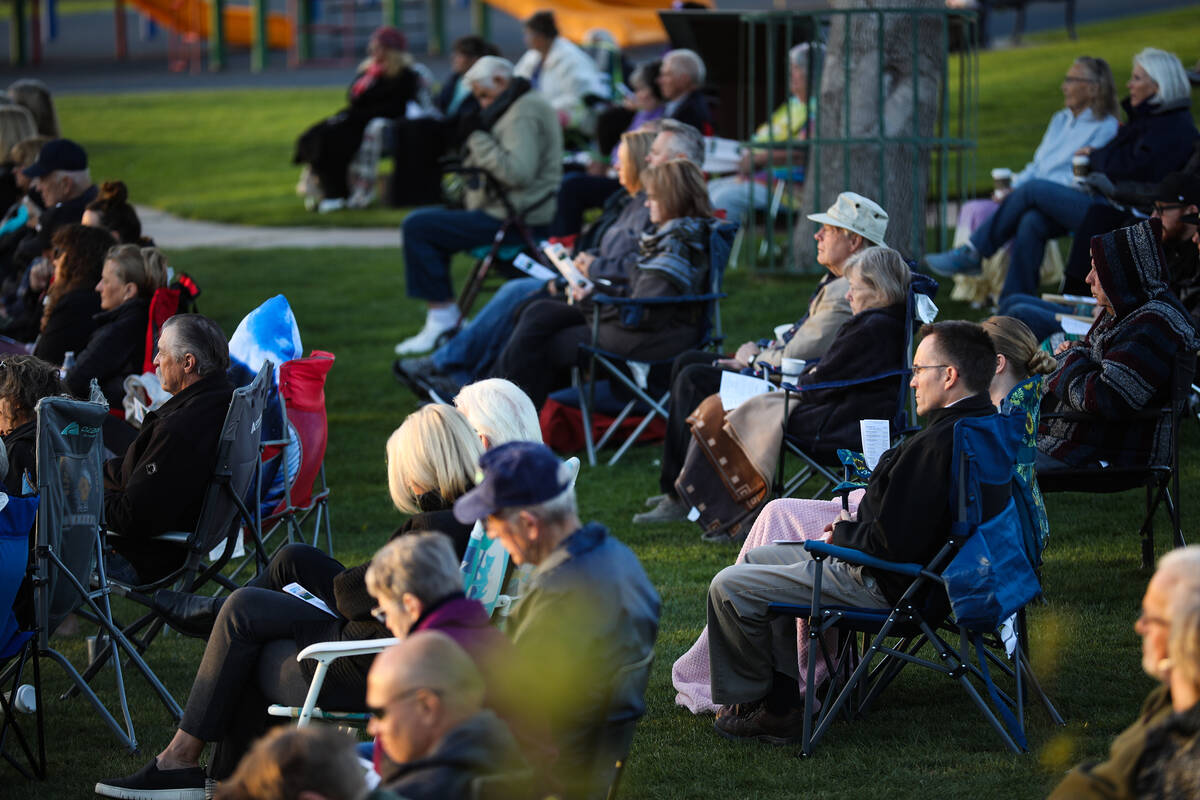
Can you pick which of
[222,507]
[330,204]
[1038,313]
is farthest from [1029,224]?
[330,204]

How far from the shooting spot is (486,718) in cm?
285

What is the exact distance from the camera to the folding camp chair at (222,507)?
4.96 metres

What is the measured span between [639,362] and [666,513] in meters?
1.00

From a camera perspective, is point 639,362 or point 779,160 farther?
point 779,160

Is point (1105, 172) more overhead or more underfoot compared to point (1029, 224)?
more overhead

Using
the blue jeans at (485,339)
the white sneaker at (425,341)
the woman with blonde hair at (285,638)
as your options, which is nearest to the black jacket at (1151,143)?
the blue jeans at (485,339)

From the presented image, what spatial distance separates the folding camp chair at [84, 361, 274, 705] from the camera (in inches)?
195

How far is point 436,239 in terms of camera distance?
10148mm

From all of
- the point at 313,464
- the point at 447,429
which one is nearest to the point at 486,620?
the point at 447,429

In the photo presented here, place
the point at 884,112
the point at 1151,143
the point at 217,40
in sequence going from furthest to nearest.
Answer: the point at 217,40
the point at 884,112
the point at 1151,143

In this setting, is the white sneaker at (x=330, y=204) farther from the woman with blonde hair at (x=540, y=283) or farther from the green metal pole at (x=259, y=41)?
the green metal pole at (x=259, y=41)

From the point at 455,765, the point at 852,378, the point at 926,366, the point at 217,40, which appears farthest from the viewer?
the point at 217,40

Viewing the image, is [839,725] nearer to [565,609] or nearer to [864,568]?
[864,568]

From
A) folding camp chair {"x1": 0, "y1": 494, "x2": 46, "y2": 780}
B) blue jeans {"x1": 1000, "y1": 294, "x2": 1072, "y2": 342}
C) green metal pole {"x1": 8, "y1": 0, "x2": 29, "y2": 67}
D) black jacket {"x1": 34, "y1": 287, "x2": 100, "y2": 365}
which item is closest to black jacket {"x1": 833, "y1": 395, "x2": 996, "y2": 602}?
folding camp chair {"x1": 0, "y1": 494, "x2": 46, "y2": 780}
